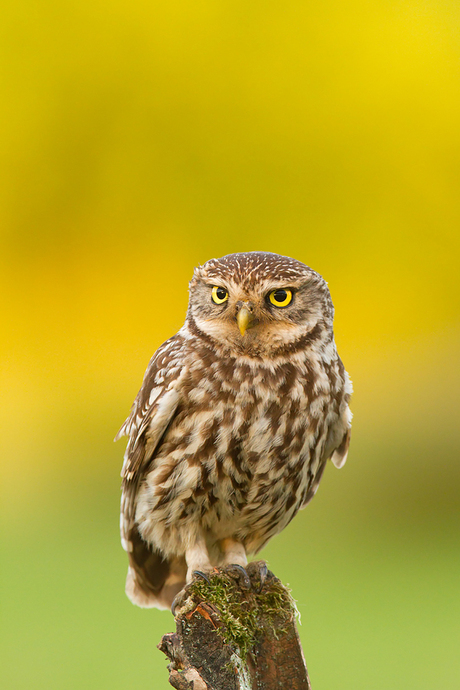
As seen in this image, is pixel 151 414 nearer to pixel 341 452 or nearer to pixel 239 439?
pixel 239 439

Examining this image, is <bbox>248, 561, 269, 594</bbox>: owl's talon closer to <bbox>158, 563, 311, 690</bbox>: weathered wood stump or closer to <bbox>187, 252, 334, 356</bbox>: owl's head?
<bbox>158, 563, 311, 690</bbox>: weathered wood stump

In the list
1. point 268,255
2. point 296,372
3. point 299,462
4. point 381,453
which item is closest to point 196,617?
point 299,462

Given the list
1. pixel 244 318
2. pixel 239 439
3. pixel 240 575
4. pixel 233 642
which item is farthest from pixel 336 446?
pixel 233 642

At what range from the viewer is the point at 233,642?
167 cm

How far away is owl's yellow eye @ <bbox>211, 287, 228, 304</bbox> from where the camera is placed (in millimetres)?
1919

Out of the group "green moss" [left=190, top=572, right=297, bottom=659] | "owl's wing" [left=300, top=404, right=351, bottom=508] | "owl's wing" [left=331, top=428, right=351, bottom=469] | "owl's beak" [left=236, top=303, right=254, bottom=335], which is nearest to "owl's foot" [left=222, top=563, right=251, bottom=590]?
"green moss" [left=190, top=572, right=297, bottom=659]

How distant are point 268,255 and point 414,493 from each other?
13.0ft

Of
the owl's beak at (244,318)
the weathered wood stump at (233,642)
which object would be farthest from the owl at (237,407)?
the weathered wood stump at (233,642)

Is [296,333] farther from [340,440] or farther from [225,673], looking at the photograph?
[225,673]

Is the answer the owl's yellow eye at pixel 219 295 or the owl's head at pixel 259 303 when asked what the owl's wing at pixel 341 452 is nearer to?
the owl's head at pixel 259 303

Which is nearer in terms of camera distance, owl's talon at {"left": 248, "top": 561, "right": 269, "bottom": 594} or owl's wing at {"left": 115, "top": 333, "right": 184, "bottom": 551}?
owl's talon at {"left": 248, "top": 561, "right": 269, "bottom": 594}

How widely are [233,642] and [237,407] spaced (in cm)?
60

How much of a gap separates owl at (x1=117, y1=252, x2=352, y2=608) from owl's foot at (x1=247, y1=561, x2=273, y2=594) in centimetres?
4

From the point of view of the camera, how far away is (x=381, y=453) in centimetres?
532
